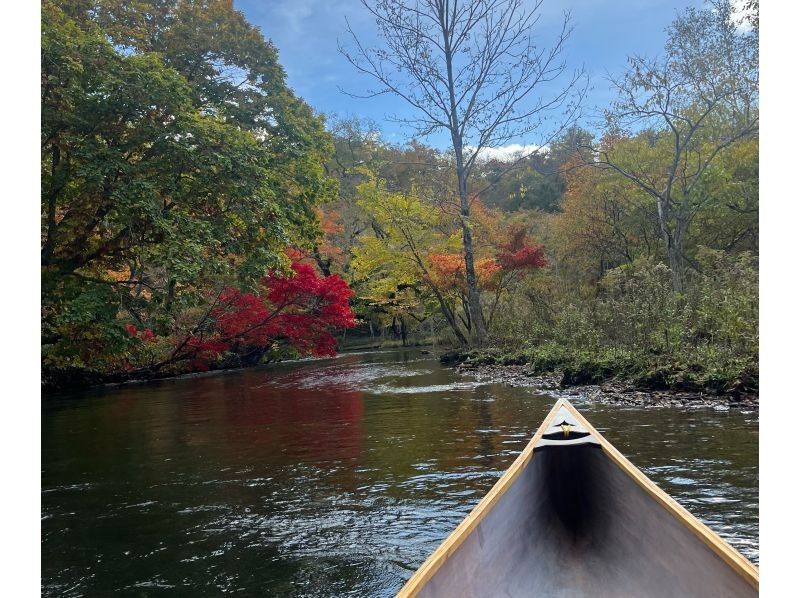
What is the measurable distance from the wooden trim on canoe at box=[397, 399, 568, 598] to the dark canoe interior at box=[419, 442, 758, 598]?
1.8 inches

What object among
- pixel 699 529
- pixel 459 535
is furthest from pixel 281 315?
pixel 699 529

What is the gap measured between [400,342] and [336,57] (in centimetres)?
1585

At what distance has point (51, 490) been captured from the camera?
494cm

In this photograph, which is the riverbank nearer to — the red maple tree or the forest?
the forest

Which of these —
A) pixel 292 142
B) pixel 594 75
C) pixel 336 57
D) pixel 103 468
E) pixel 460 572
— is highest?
pixel 336 57

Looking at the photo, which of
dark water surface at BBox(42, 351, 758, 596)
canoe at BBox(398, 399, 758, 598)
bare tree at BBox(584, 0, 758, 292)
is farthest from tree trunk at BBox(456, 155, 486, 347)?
canoe at BBox(398, 399, 758, 598)

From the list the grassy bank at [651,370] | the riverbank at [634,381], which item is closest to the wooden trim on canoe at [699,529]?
the riverbank at [634,381]

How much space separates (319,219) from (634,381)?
9736 mm

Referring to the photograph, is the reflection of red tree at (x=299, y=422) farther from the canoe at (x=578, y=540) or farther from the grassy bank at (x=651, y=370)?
the grassy bank at (x=651, y=370)

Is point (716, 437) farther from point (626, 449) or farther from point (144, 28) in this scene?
point (144, 28)

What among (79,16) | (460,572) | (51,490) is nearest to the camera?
(460,572)

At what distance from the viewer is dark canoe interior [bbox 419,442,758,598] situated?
2.01 m
